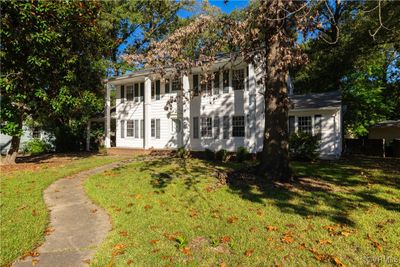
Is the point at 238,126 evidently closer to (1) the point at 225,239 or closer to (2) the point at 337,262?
(1) the point at 225,239

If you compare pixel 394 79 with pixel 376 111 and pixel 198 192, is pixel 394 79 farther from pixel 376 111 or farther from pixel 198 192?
pixel 198 192

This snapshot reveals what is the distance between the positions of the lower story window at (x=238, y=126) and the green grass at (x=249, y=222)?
337 inches

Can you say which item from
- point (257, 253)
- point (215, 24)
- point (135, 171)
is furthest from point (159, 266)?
point (135, 171)

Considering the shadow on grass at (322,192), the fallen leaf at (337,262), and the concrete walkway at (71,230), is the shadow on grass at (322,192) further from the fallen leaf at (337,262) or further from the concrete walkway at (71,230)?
the concrete walkway at (71,230)

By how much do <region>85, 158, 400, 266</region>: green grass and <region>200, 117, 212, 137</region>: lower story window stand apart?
31.9 feet

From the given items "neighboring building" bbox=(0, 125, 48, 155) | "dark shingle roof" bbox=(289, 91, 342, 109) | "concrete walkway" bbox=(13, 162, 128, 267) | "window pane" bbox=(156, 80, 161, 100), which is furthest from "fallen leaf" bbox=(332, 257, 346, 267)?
"neighboring building" bbox=(0, 125, 48, 155)

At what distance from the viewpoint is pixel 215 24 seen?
29.1 ft

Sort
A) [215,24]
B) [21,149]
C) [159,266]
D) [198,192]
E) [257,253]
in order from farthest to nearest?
[21,149] → [215,24] → [198,192] → [257,253] → [159,266]

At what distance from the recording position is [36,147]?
24.2 m

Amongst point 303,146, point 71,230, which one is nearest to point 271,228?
point 71,230

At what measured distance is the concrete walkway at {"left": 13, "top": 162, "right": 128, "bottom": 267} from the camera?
396cm

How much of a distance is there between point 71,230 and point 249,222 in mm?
3298

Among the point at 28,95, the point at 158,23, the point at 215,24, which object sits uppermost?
the point at 158,23

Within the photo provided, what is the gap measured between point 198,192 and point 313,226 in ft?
11.3
